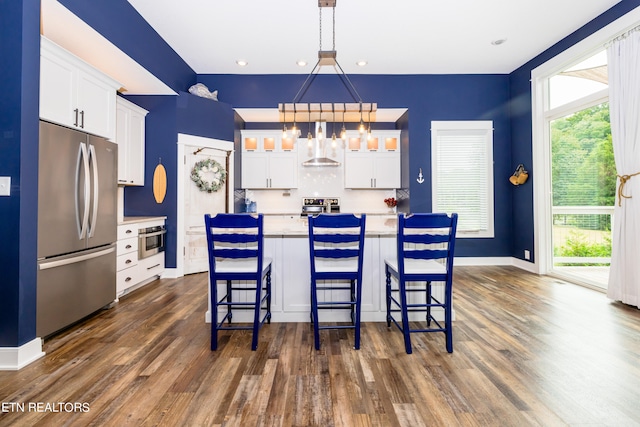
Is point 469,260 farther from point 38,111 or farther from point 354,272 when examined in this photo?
point 38,111

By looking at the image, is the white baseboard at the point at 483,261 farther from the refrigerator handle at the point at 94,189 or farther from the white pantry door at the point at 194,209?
the refrigerator handle at the point at 94,189

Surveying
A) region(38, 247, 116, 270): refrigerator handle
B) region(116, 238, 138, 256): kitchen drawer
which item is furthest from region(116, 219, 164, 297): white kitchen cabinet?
region(38, 247, 116, 270): refrigerator handle

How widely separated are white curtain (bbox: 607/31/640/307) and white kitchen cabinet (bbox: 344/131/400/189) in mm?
3065

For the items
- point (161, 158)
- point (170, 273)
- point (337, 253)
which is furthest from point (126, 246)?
point (337, 253)

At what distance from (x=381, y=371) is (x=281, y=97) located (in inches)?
180

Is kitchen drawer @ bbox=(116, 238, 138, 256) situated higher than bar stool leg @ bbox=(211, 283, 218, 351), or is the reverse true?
kitchen drawer @ bbox=(116, 238, 138, 256)

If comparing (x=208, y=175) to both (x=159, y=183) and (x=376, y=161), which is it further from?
(x=376, y=161)

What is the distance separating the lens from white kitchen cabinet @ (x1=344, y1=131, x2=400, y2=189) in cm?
583

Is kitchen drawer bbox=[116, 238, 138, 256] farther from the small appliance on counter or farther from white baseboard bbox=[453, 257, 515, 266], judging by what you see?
white baseboard bbox=[453, 257, 515, 266]

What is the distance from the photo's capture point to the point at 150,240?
4121 millimetres

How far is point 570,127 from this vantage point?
4199mm

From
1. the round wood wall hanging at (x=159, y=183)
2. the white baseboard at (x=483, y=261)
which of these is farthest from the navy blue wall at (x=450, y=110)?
the round wood wall hanging at (x=159, y=183)

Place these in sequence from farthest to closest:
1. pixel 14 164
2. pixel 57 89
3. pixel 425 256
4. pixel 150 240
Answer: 1. pixel 150 240
2. pixel 57 89
3. pixel 425 256
4. pixel 14 164

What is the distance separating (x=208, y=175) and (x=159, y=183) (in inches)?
28.7
